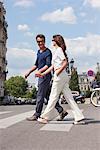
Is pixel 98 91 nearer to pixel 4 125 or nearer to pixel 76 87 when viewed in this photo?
pixel 4 125

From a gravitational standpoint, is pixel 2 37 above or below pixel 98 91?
above

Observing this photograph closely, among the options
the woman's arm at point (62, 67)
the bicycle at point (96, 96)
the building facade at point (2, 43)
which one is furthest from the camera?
the building facade at point (2, 43)

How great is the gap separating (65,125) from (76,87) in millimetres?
147221

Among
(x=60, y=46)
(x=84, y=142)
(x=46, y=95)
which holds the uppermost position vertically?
(x=60, y=46)

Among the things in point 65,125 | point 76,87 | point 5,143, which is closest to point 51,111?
point 65,125

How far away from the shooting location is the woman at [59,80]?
31.0ft

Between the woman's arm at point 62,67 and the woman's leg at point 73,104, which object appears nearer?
the woman's arm at point 62,67

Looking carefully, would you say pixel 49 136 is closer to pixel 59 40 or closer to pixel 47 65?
pixel 59 40

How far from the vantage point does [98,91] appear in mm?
18500

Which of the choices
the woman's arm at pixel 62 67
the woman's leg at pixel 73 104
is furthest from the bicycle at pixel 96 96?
the woman's arm at pixel 62 67

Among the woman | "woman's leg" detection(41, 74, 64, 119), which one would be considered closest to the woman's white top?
the woman

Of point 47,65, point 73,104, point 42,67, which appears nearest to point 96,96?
point 42,67

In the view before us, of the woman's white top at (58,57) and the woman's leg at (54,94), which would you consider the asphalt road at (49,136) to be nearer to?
the woman's leg at (54,94)

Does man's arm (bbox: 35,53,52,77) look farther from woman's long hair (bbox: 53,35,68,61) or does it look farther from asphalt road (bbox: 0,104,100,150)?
asphalt road (bbox: 0,104,100,150)
